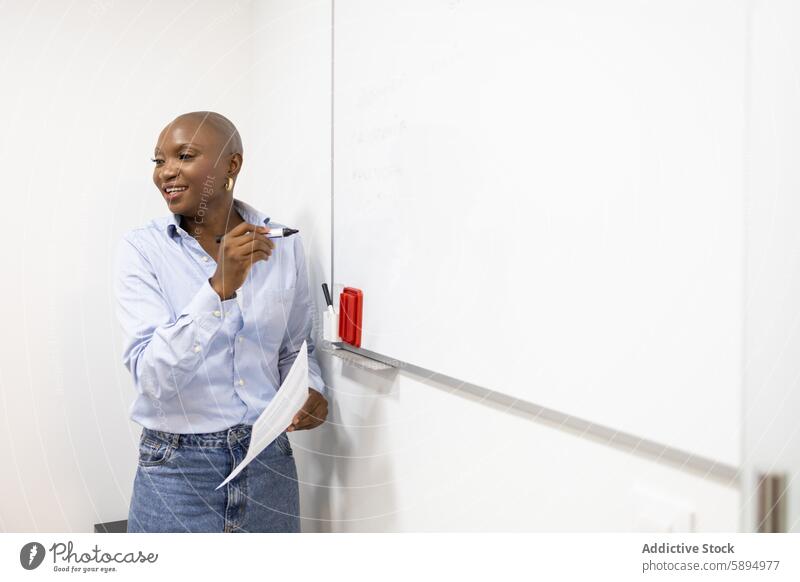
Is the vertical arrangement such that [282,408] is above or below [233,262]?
below

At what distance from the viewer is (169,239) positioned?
0.91 meters

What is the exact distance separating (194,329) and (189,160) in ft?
0.82

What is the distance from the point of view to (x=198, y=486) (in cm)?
89

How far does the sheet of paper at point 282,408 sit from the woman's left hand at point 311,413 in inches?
2.7

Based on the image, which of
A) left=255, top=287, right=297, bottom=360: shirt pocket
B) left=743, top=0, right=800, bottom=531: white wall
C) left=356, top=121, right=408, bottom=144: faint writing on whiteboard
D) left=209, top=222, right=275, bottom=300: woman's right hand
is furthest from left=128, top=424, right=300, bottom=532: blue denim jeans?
left=743, top=0, right=800, bottom=531: white wall

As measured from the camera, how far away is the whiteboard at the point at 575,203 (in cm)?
45

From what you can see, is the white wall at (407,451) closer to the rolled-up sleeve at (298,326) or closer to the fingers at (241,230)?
the rolled-up sleeve at (298,326)

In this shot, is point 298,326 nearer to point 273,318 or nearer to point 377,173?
point 273,318

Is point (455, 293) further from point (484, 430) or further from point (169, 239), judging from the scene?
point (169, 239)

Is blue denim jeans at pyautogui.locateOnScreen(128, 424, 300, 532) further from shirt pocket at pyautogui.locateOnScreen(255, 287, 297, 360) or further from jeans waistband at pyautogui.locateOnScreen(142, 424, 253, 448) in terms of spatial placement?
shirt pocket at pyautogui.locateOnScreen(255, 287, 297, 360)

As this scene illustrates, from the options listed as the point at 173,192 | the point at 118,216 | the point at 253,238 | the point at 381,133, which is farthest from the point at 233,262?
the point at 118,216

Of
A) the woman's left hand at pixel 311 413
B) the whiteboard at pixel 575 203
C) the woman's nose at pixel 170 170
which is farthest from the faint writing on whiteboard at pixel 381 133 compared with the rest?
the woman's left hand at pixel 311 413

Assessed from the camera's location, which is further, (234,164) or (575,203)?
(234,164)

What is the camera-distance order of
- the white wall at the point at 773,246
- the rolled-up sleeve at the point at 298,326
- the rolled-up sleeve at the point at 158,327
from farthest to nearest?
the rolled-up sleeve at the point at 298,326 → the rolled-up sleeve at the point at 158,327 → the white wall at the point at 773,246
